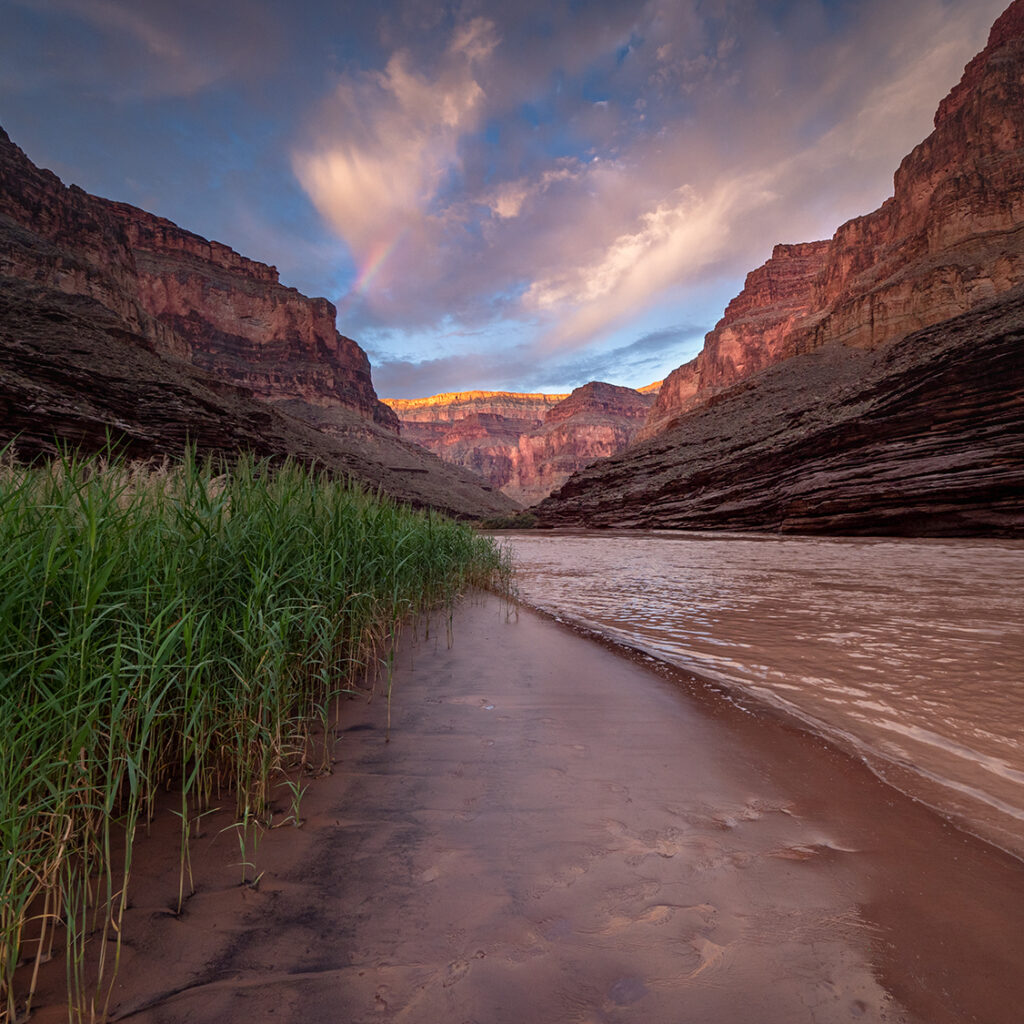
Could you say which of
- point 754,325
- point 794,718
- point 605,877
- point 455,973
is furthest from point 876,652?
point 754,325

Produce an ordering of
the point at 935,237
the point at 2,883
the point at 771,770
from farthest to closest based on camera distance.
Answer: the point at 935,237 → the point at 771,770 → the point at 2,883

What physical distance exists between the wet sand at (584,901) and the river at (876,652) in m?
0.35

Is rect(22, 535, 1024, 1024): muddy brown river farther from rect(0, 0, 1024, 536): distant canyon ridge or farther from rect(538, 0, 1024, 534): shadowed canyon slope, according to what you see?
rect(538, 0, 1024, 534): shadowed canyon slope

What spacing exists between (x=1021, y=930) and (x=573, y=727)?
172cm

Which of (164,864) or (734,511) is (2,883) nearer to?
(164,864)

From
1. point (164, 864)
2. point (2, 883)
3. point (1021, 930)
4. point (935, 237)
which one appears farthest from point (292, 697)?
point (935, 237)

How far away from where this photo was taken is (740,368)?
285 feet

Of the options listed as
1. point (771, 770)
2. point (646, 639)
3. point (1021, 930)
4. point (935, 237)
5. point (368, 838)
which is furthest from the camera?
point (935, 237)

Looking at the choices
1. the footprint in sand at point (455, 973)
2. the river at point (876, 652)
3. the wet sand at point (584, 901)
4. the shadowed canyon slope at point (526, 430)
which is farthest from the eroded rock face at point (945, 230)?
the shadowed canyon slope at point (526, 430)

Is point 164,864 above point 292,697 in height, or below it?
below

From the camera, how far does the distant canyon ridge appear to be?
19594 millimetres

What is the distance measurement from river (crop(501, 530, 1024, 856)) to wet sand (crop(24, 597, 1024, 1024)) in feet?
1.14

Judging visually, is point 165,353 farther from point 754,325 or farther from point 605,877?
point 754,325

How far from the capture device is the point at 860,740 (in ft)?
7.98
